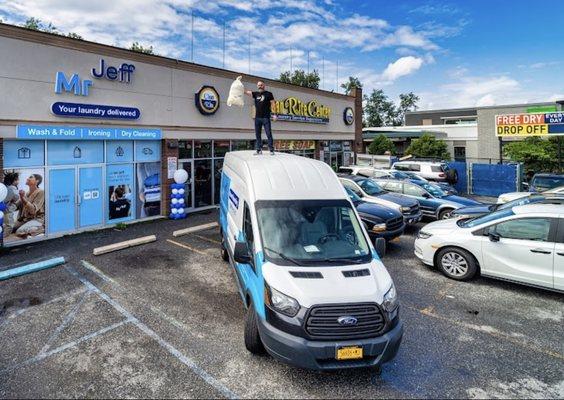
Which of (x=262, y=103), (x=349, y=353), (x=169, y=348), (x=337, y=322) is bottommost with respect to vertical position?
(x=169, y=348)

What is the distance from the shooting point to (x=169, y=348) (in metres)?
5.48

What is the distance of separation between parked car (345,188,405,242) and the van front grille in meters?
5.60

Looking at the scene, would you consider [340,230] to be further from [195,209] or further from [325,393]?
[195,209]

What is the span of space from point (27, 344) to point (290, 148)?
55.5ft

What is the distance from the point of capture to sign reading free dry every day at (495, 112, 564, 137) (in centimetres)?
2006

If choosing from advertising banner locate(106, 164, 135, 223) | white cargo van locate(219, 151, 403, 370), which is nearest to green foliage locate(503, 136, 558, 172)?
white cargo van locate(219, 151, 403, 370)

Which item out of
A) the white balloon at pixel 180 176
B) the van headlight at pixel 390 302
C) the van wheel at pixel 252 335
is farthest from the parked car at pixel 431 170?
the van wheel at pixel 252 335

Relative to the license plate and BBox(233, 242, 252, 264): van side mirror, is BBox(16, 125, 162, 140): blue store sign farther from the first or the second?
the license plate

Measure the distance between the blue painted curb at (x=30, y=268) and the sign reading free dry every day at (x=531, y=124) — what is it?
23.3 metres

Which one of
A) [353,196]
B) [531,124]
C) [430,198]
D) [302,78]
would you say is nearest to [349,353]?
[353,196]

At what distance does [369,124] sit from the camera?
81.4m

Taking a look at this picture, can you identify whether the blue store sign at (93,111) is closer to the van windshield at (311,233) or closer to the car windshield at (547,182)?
the van windshield at (311,233)

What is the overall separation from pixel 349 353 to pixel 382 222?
6154 mm

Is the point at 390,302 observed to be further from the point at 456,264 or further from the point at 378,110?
the point at 378,110
